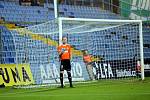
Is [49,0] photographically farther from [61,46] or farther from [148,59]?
[61,46]

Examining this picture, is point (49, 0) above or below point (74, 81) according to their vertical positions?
above

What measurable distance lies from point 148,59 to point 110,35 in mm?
5062

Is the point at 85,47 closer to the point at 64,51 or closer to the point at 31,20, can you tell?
the point at 64,51

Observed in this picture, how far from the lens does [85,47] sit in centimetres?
1891

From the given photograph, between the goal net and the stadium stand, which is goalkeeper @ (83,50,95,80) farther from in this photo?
the stadium stand

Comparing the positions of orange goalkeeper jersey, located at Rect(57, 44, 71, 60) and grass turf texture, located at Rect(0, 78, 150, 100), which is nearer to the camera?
Result: grass turf texture, located at Rect(0, 78, 150, 100)

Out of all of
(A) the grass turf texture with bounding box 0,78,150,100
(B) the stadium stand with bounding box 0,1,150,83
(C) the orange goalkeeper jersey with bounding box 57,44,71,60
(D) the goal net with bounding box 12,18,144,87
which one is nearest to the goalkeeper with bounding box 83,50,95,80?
(D) the goal net with bounding box 12,18,144,87

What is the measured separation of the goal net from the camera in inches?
619

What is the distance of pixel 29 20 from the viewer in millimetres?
25656

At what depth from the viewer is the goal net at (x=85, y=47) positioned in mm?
15719

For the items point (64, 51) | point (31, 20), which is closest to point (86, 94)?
point (64, 51)

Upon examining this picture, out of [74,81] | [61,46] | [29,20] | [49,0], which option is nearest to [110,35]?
[74,81]

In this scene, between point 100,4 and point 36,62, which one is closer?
point 36,62

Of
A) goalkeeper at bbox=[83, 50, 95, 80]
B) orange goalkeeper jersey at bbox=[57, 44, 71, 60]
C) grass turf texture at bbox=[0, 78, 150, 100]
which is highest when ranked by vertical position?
orange goalkeeper jersey at bbox=[57, 44, 71, 60]
